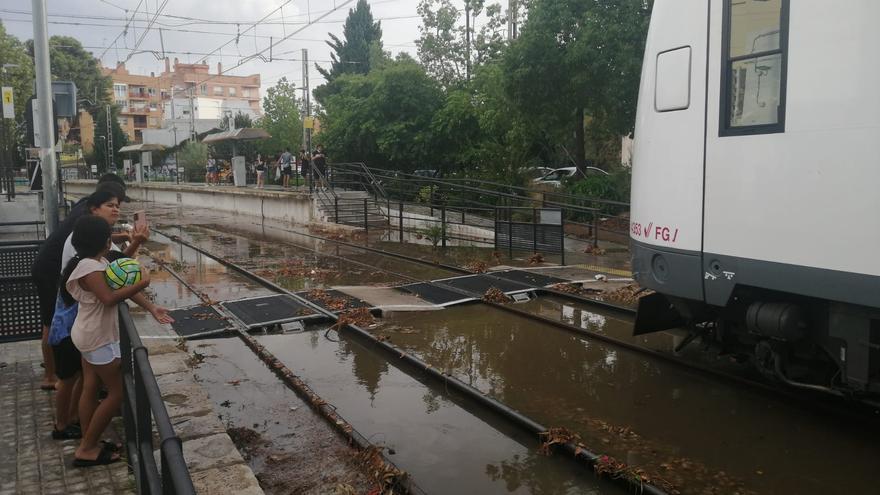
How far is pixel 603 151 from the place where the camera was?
28.1 meters

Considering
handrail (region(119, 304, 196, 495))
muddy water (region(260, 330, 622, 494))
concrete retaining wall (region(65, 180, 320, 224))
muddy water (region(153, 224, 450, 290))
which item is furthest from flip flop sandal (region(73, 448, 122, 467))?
concrete retaining wall (region(65, 180, 320, 224))

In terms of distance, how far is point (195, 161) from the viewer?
157ft

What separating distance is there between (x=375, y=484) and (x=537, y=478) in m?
1.12

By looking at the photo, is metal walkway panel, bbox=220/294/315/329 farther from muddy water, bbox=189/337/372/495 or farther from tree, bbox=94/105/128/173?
tree, bbox=94/105/128/173

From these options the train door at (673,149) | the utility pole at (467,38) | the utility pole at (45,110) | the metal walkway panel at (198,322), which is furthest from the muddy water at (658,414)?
the utility pole at (467,38)

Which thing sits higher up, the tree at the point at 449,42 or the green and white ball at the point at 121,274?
the tree at the point at 449,42

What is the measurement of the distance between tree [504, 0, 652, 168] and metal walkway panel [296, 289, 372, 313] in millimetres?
11373

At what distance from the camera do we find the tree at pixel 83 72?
2677 inches

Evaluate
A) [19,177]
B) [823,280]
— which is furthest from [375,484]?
[19,177]

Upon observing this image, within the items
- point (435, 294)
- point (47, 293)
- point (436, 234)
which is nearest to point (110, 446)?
point (47, 293)

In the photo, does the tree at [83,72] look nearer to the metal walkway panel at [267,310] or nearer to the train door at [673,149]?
the metal walkway panel at [267,310]

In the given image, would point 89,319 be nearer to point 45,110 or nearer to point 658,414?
point 658,414

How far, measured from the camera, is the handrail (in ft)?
6.74

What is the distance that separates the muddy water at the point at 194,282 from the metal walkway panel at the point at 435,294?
248 cm
